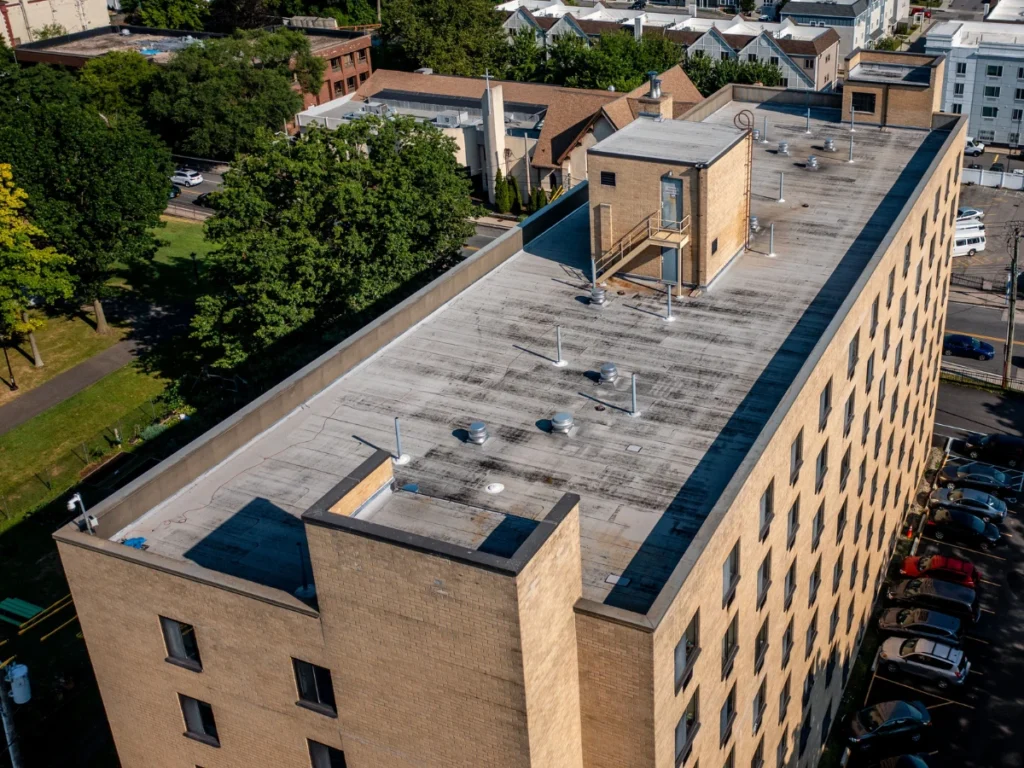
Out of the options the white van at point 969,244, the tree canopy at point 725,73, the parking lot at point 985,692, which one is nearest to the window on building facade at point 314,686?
the parking lot at point 985,692

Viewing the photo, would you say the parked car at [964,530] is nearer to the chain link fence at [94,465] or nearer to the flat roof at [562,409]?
the flat roof at [562,409]

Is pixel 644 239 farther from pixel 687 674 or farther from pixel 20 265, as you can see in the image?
pixel 20 265

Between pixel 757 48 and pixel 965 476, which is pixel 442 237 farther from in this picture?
pixel 757 48

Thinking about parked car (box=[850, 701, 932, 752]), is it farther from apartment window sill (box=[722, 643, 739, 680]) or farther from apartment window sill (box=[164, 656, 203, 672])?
apartment window sill (box=[164, 656, 203, 672])

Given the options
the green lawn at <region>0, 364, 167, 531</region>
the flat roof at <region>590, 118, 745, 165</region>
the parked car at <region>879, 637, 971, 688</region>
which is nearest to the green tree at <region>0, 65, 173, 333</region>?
the green lawn at <region>0, 364, 167, 531</region>

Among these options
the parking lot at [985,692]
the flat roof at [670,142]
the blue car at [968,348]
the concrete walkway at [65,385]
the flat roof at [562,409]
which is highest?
the flat roof at [670,142]

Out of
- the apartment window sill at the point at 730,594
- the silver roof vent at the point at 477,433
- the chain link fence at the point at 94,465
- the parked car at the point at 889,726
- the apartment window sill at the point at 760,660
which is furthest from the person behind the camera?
the chain link fence at the point at 94,465
